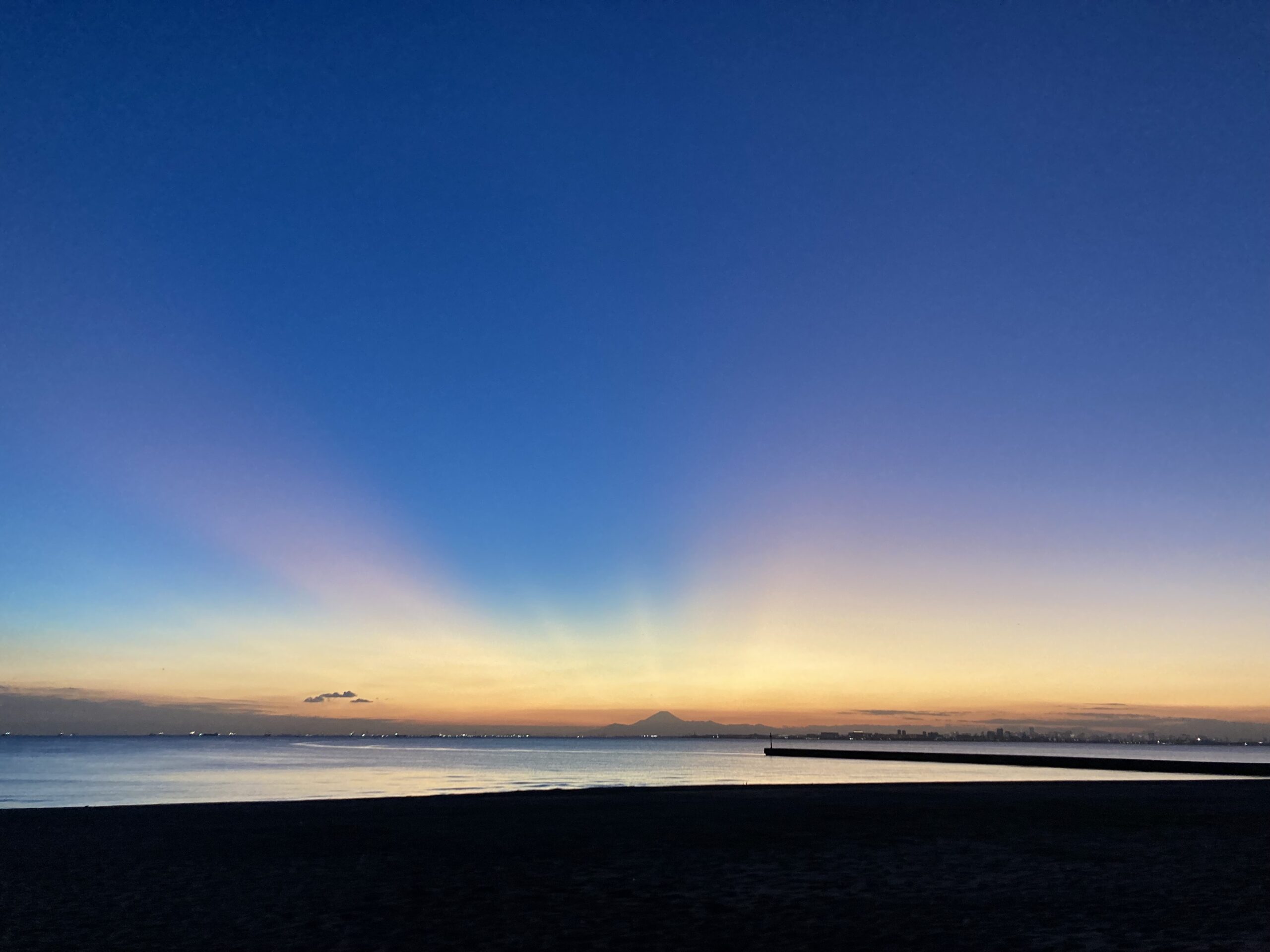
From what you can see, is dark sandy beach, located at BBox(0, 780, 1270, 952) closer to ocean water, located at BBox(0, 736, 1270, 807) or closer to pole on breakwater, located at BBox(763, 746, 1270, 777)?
ocean water, located at BBox(0, 736, 1270, 807)

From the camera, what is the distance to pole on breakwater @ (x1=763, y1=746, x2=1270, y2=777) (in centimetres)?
7331

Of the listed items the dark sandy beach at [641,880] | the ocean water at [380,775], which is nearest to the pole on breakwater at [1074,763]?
the ocean water at [380,775]

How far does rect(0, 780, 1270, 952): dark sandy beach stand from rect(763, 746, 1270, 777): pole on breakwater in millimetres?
51367

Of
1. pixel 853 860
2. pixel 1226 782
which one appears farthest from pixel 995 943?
pixel 1226 782

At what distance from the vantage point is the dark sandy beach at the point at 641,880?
11523 mm

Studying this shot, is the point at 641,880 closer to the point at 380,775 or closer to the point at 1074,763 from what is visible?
the point at 380,775

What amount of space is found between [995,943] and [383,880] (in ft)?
32.9

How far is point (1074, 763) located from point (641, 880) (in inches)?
4058

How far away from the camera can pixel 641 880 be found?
52.2 feet

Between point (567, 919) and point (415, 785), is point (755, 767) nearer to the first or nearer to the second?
point (415, 785)

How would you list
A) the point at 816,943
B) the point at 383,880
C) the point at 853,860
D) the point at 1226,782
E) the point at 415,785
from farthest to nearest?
1. the point at 415,785
2. the point at 1226,782
3. the point at 853,860
4. the point at 383,880
5. the point at 816,943

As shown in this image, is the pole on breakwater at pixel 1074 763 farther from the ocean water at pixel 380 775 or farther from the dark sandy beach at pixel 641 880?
the dark sandy beach at pixel 641 880

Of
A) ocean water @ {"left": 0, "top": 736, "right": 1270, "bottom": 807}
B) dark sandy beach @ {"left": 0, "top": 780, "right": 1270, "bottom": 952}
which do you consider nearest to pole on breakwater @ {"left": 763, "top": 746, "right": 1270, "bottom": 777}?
ocean water @ {"left": 0, "top": 736, "right": 1270, "bottom": 807}

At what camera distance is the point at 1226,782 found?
52719mm
